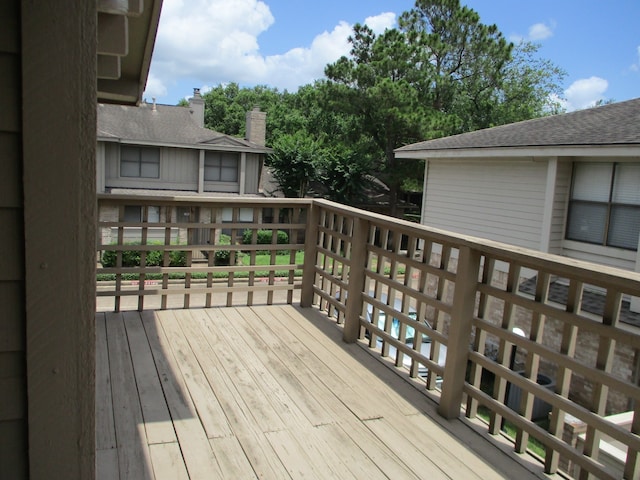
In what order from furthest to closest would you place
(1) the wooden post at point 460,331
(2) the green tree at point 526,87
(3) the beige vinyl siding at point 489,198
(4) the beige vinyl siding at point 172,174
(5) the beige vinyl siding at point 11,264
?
(2) the green tree at point 526,87 < (4) the beige vinyl siding at point 172,174 < (3) the beige vinyl siding at point 489,198 < (1) the wooden post at point 460,331 < (5) the beige vinyl siding at point 11,264

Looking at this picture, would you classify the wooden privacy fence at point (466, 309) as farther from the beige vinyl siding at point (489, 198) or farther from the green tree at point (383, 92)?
the green tree at point (383, 92)

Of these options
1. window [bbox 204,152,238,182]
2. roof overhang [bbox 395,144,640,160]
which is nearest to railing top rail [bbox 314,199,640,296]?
roof overhang [bbox 395,144,640,160]

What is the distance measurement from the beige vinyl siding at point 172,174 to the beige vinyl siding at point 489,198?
36.1 feet

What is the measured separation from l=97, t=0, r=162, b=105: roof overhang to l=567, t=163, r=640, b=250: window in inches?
277

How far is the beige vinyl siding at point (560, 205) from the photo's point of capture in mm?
8594

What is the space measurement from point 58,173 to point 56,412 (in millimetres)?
557

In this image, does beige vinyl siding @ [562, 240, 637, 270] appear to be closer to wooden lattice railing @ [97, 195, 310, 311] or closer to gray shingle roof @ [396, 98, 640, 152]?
gray shingle roof @ [396, 98, 640, 152]

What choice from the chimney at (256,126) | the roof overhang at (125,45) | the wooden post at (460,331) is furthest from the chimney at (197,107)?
the wooden post at (460,331)

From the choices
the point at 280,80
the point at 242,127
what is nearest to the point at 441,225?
the point at 242,127

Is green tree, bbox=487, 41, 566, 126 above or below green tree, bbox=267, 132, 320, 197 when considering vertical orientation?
above

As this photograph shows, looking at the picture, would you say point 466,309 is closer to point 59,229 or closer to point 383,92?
point 59,229

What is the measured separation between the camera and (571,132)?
28.5 feet

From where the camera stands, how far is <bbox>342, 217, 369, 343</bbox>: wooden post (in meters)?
3.61

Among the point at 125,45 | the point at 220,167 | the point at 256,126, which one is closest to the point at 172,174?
the point at 220,167
